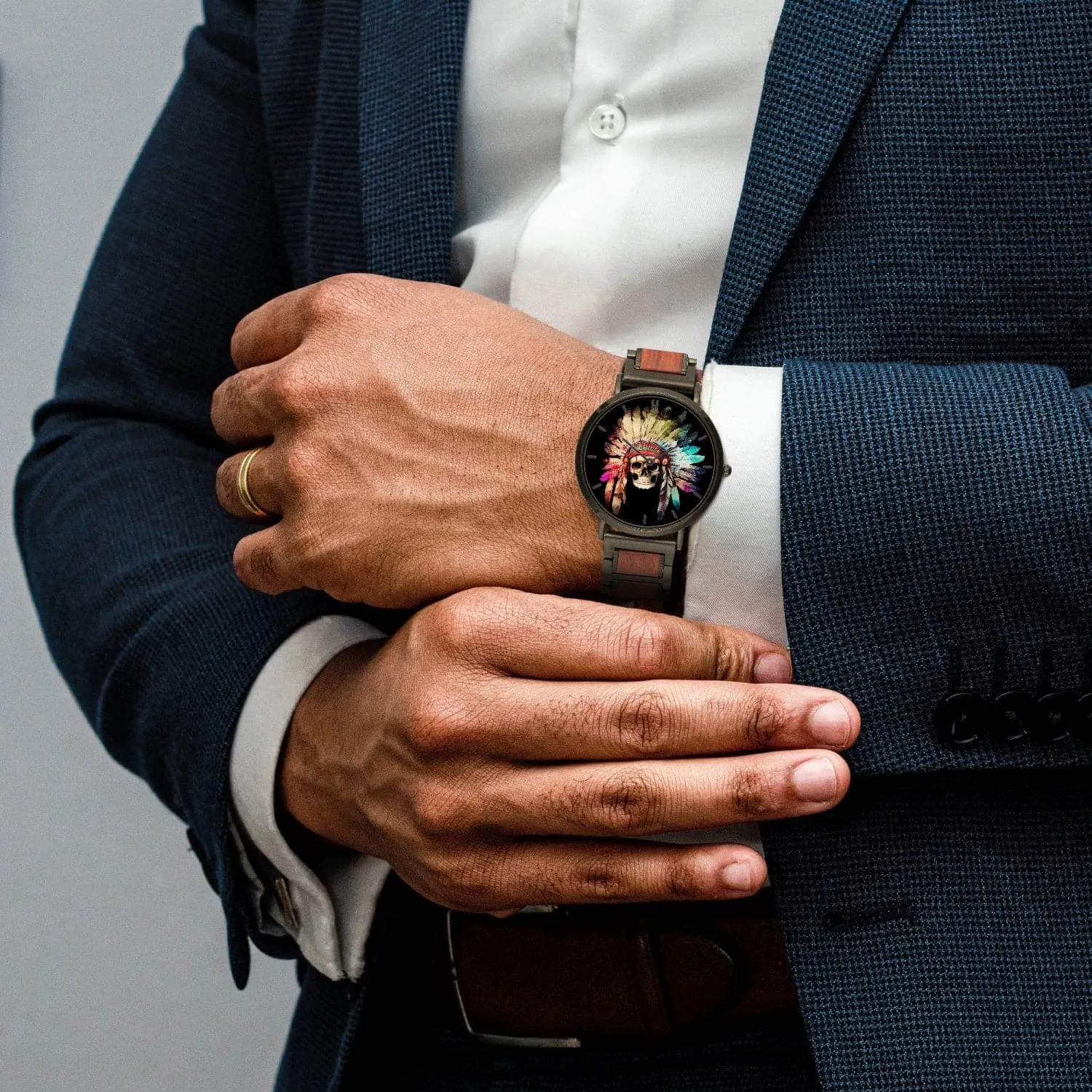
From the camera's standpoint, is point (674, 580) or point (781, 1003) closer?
point (674, 580)

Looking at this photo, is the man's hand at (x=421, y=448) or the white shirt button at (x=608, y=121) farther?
the white shirt button at (x=608, y=121)

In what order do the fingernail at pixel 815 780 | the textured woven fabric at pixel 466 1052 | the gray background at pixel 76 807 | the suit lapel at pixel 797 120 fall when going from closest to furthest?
the fingernail at pixel 815 780
the suit lapel at pixel 797 120
the textured woven fabric at pixel 466 1052
the gray background at pixel 76 807

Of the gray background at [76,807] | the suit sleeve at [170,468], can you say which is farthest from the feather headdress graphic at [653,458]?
the gray background at [76,807]

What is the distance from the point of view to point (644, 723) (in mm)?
658

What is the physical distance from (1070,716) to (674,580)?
0.76 ft

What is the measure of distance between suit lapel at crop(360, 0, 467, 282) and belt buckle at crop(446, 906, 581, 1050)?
50 centimetres

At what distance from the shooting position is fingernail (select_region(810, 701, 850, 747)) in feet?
2.09

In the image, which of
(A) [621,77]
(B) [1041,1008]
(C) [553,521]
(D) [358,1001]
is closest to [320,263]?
(A) [621,77]

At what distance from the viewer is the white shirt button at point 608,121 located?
872 millimetres

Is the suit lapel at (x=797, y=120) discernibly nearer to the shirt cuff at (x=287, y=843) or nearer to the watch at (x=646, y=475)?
the watch at (x=646, y=475)

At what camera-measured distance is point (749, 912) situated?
80cm

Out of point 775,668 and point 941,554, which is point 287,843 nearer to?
point 775,668

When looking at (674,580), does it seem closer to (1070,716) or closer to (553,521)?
(553,521)

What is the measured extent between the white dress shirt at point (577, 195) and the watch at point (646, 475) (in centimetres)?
17
